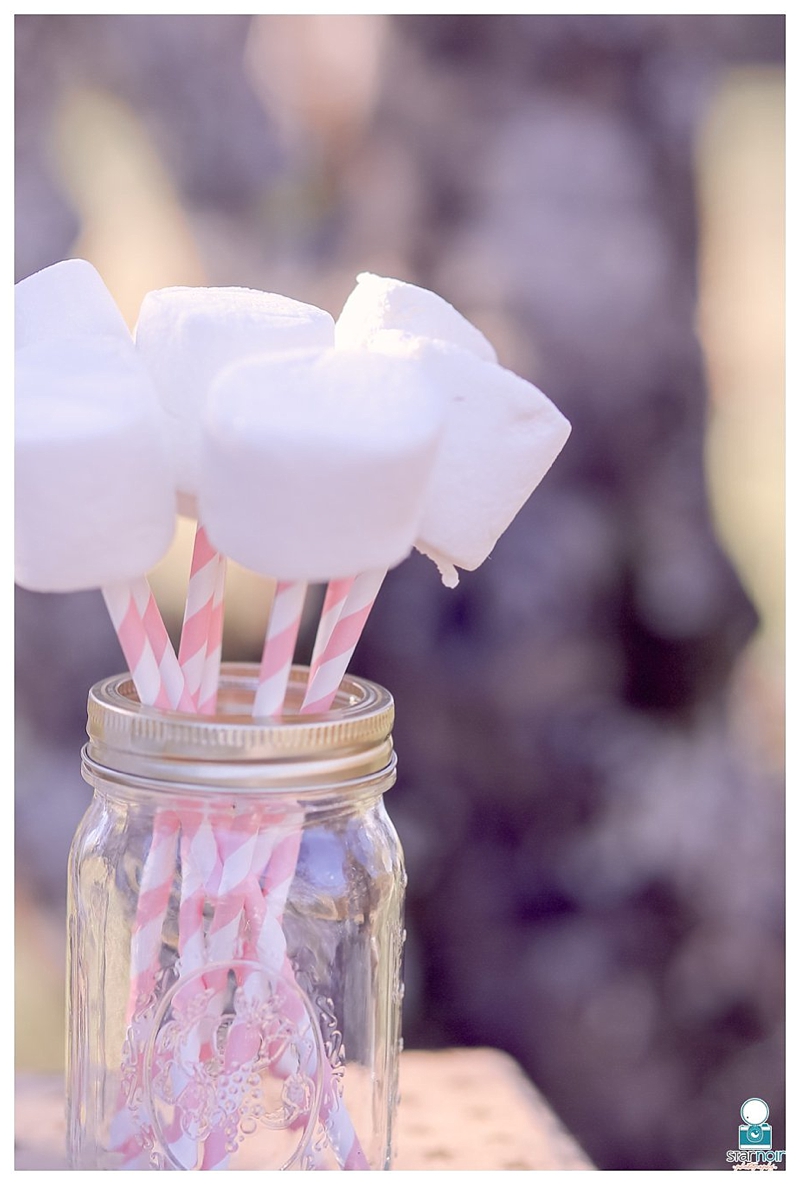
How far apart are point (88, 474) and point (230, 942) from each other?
0.15 meters

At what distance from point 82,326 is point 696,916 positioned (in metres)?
0.64

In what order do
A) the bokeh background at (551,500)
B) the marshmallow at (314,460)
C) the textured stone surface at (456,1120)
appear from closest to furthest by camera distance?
the marshmallow at (314,460) < the textured stone surface at (456,1120) < the bokeh background at (551,500)

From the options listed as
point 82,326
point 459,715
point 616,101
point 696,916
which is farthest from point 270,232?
point 696,916

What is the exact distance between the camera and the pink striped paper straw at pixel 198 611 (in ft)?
1.24

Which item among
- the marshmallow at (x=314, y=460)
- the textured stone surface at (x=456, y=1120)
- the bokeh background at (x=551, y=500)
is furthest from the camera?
the bokeh background at (x=551, y=500)

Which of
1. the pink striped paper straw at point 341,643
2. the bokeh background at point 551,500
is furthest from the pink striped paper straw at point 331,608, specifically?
the bokeh background at point 551,500

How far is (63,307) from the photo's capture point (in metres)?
0.38

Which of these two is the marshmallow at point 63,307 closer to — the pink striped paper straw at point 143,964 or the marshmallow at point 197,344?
the marshmallow at point 197,344

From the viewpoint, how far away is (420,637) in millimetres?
809

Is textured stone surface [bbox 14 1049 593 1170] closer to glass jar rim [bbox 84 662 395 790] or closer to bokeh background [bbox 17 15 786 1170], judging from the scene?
glass jar rim [bbox 84 662 395 790]

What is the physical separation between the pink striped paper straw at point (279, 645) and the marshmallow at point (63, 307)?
0.10 meters

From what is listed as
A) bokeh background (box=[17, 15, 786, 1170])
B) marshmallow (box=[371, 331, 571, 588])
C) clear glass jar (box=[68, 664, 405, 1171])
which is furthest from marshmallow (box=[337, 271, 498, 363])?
bokeh background (box=[17, 15, 786, 1170])

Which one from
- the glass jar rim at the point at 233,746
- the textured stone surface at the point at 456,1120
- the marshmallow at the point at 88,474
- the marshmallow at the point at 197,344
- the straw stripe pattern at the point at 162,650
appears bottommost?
the textured stone surface at the point at 456,1120
